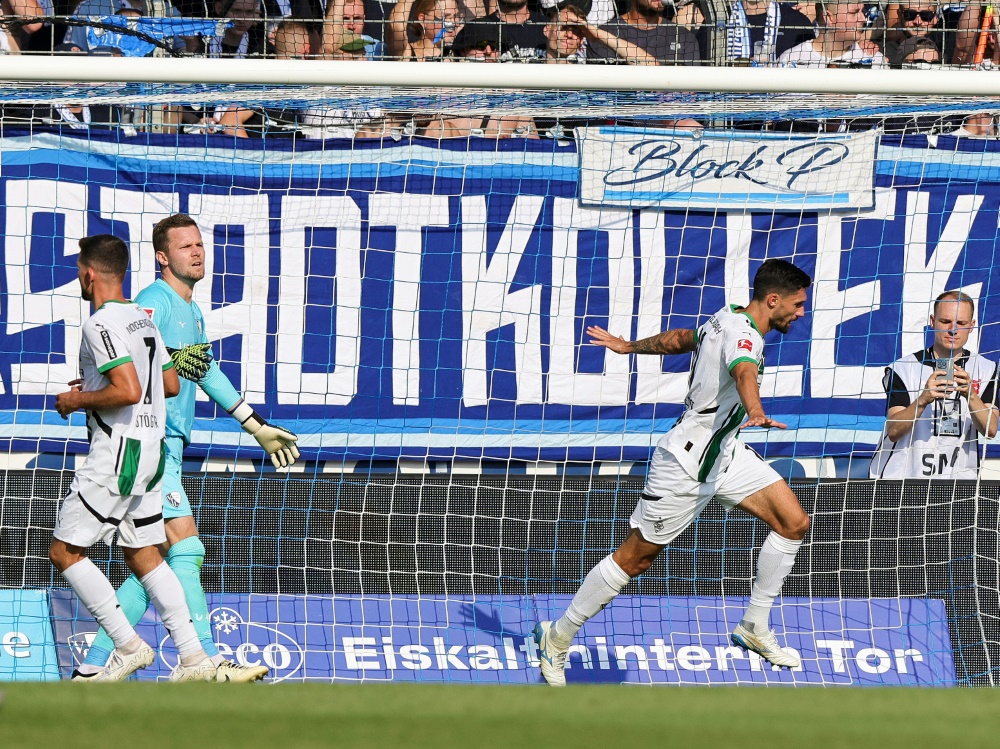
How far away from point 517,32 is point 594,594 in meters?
3.36

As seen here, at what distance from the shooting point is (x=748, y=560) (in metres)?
6.33

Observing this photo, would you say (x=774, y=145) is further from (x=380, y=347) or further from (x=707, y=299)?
(x=380, y=347)

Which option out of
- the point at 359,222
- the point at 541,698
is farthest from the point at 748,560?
the point at 541,698

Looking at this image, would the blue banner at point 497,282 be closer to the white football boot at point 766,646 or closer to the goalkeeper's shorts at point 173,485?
the white football boot at point 766,646

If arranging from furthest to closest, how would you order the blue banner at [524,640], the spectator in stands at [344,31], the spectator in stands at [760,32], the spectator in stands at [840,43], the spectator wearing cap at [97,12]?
1. the spectator in stands at [840,43]
2. the spectator wearing cap at [97,12]
3. the spectator in stands at [760,32]
4. the spectator in stands at [344,31]
5. the blue banner at [524,640]

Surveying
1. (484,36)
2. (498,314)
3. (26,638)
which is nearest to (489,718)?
(26,638)

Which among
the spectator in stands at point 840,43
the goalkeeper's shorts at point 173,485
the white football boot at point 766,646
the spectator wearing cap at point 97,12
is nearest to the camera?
the goalkeeper's shorts at point 173,485

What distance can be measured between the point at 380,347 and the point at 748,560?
90.7 inches

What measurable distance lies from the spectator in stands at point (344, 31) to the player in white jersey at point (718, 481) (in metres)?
2.35

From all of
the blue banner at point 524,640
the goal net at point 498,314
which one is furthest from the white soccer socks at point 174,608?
the goal net at point 498,314

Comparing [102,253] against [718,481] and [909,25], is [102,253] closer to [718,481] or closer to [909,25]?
[718,481]

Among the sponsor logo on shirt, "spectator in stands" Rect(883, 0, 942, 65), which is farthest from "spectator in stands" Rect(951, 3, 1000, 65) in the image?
the sponsor logo on shirt

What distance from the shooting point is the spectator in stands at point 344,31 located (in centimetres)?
651

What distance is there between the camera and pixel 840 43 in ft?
23.0
